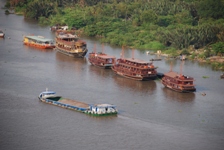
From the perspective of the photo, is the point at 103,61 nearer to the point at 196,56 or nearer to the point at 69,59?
the point at 69,59

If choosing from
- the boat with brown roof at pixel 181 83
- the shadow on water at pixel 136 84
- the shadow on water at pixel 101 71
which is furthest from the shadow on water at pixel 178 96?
the shadow on water at pixel 101 71

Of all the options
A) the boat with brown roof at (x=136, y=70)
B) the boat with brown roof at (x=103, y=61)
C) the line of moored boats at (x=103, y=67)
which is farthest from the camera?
the boat with brown roof at (x=103, y=61)

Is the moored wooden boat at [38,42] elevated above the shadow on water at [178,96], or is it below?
above

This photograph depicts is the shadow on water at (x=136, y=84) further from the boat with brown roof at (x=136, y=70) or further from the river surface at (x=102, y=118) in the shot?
the boat with brown roof at (x=136, y=70)

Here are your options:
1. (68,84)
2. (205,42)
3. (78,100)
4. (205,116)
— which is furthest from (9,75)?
(205,42)

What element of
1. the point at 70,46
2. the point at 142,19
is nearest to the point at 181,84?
the point at 70,46

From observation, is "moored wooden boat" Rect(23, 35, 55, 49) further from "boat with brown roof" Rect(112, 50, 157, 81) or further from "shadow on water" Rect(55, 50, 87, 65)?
"boat with brown roof" Rect(112, 50, 157, 81)

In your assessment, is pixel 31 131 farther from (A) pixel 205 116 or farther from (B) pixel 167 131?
(A) pixel 205 116

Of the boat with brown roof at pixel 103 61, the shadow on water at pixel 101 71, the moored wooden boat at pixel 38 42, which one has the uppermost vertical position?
the moored wooden boat at pixel 38 42
